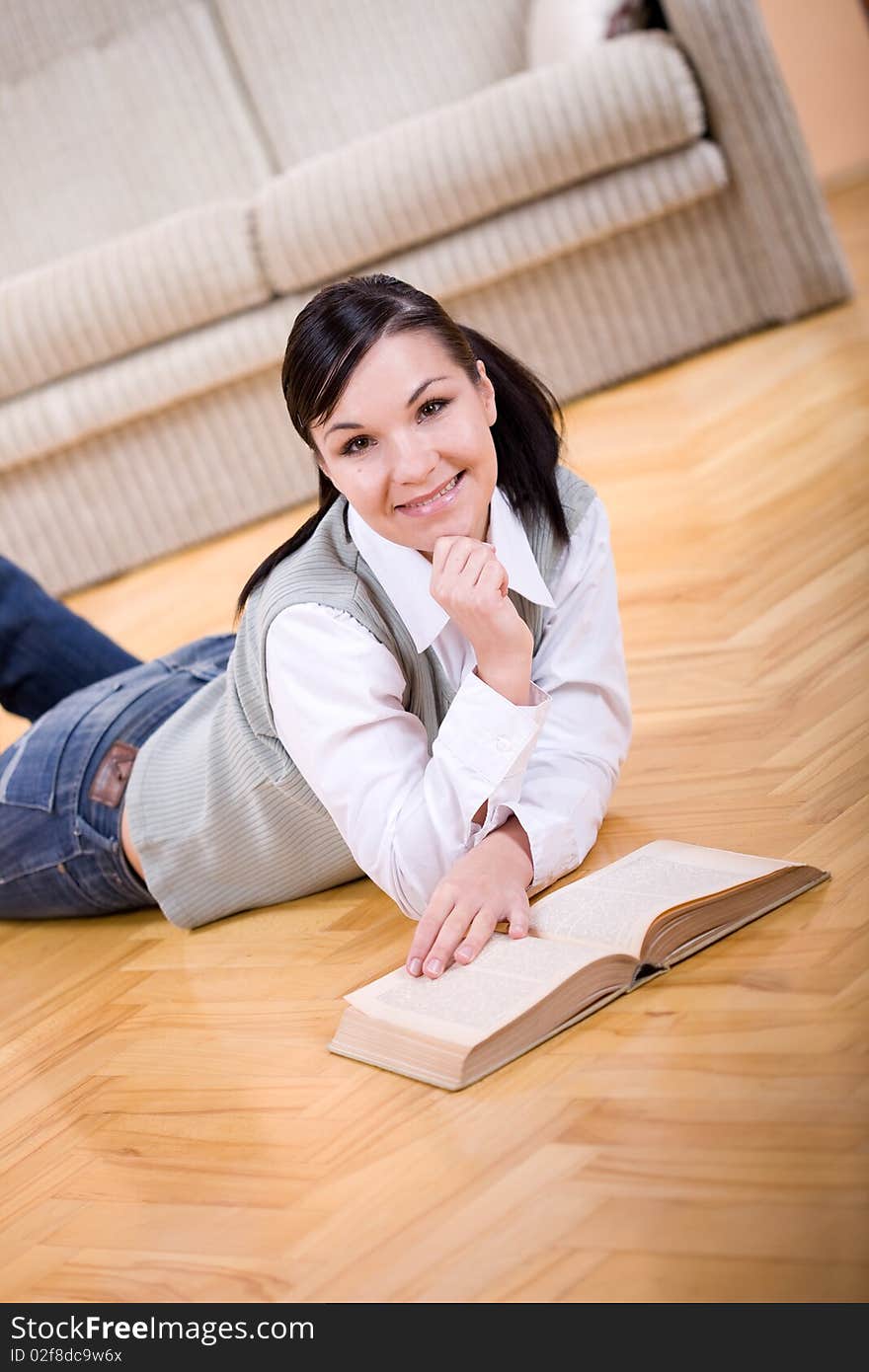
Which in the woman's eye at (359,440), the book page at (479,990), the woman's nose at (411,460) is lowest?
the book page at (479,990)

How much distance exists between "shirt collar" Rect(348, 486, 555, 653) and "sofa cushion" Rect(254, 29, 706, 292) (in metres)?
1.59

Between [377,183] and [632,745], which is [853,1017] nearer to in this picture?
[632,745]

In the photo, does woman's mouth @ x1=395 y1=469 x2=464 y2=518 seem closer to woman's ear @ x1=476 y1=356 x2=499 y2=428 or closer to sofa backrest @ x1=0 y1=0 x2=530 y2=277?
woman's ear @ x1=476 y1=356 x2=499 y2=428

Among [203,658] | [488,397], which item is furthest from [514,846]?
[203,658]

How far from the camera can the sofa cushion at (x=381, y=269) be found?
2.68 meters

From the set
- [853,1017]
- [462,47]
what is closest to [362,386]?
[853,1017]

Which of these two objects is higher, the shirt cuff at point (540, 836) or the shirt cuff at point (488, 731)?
the shirt cuff at point (488, 731)

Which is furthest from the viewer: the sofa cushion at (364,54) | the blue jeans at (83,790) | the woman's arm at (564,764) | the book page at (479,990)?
the sofa cushion at (364,54)

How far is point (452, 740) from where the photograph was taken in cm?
109

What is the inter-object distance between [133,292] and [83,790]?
1514mm

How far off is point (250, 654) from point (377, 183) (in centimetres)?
166

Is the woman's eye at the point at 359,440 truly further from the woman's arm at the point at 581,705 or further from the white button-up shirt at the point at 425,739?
the woman's arm at the point at 581,705

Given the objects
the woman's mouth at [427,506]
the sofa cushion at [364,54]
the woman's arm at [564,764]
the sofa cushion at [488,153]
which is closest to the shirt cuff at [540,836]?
the woman's arm at [564,764]

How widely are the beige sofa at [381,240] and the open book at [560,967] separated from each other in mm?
1876
